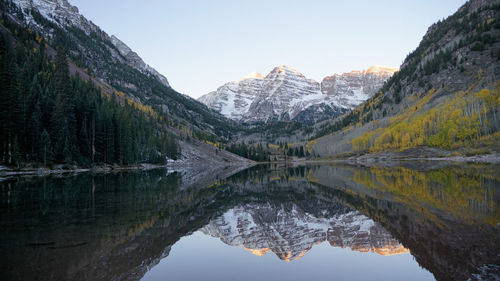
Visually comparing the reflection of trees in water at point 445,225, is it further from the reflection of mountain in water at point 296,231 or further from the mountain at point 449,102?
the mountain at point 449,102

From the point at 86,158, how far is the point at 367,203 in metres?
67.8

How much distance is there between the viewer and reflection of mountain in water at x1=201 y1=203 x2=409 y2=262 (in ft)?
39.4

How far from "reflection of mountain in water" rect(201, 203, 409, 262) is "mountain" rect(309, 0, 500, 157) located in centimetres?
8943

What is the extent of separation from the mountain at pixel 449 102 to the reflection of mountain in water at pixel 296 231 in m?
89.4

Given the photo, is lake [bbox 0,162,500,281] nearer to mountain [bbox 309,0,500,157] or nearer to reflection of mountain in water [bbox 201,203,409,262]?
reflection of mountain in water [bbox 201,203,409,262]

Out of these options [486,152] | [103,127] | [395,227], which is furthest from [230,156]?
[395,227]

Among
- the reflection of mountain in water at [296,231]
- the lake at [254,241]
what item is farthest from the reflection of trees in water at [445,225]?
the reflection of mountain in water at [296,231]

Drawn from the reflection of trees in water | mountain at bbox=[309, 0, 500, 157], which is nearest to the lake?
the reflection of trees in water

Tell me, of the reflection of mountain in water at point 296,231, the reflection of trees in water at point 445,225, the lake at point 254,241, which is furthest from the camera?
the reflection of mountain in water at point 296,231

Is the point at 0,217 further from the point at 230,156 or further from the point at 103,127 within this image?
the point at 230,156

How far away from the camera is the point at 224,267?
10.0 m

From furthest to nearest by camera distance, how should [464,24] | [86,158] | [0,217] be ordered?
[464,24] < [86,158] < [0,217]

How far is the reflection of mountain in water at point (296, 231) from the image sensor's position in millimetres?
12016

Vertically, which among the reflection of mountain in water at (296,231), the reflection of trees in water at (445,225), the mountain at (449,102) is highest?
the mountain at (449,102)
